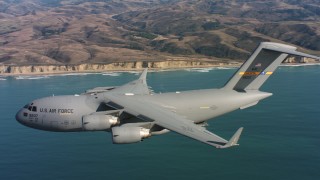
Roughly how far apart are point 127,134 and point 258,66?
15.9 metres

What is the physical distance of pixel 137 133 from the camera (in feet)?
96.4

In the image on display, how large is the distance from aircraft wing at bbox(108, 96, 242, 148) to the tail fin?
862cm

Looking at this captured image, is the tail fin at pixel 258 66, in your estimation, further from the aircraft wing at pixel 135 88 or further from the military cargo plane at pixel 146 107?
the aircraft wing at pixel 135 88

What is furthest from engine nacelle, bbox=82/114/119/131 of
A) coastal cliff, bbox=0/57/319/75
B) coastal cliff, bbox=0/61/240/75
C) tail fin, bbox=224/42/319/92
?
coastal cliff, bbox=0/61/240/75

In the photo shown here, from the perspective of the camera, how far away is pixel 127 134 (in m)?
29.2

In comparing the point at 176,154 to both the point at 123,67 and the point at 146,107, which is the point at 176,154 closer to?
the point at 146,107

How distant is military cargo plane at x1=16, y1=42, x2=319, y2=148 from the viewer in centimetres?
3088

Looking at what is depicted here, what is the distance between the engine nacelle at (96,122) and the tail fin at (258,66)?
43.6 feet

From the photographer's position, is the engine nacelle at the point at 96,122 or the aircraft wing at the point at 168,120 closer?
the aircraft wing at the point at 168,120

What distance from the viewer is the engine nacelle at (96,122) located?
31.4 m

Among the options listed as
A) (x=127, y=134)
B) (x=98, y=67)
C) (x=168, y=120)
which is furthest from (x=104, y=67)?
(x=127, y=134)

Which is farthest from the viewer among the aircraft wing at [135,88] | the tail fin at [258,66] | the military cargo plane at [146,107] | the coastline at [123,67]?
the coastline at [123,67]

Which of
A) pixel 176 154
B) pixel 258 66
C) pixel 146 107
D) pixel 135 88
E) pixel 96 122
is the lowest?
pixel 176 154

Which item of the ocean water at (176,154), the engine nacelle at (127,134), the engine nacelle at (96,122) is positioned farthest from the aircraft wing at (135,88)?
the ocean water at (176,154)
